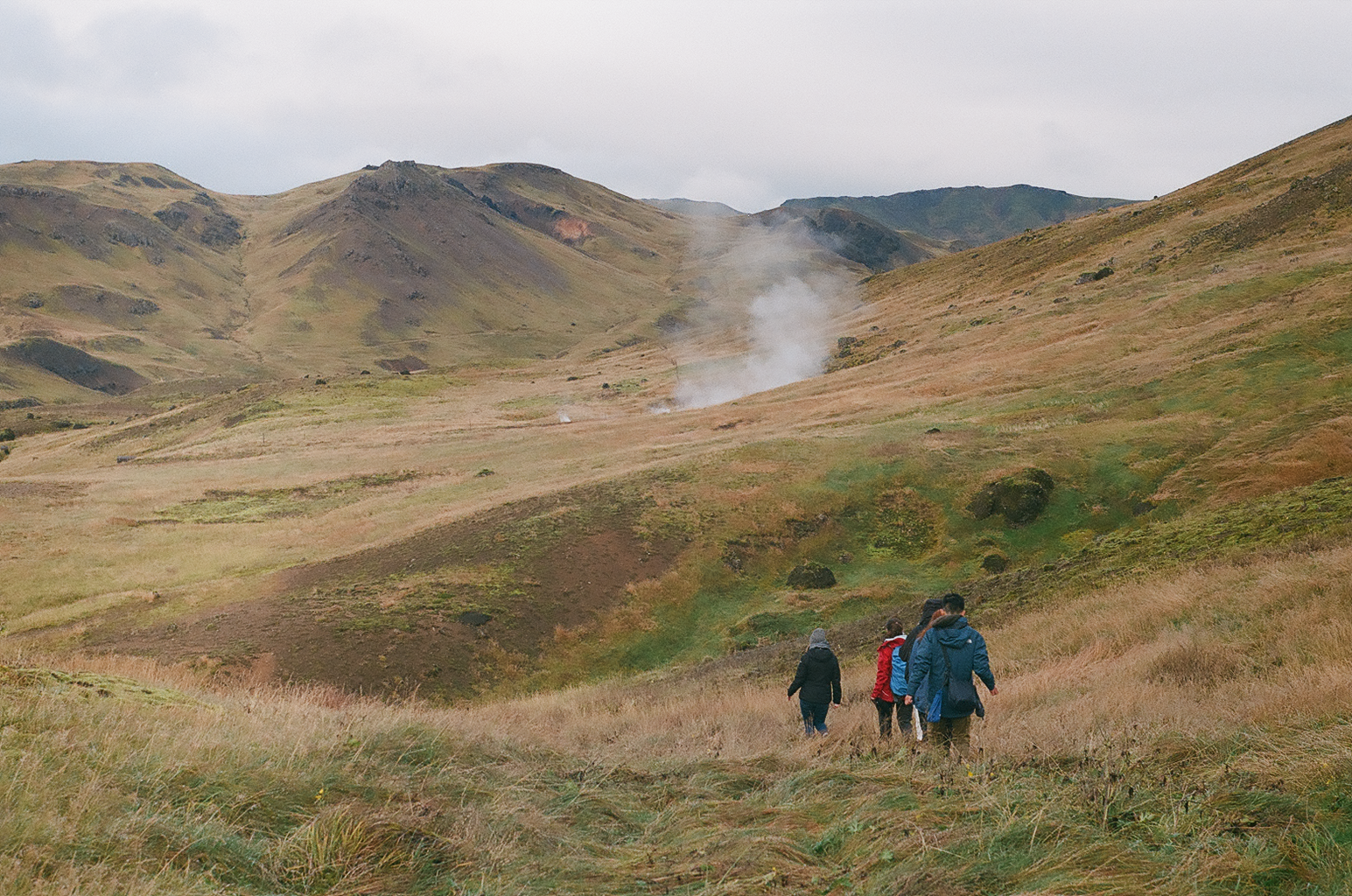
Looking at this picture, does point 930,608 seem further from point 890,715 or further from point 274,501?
point 274,501

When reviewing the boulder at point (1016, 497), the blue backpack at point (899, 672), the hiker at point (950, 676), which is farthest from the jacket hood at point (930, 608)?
the boulder at point (1016, 497)

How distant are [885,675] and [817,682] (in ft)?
3.89

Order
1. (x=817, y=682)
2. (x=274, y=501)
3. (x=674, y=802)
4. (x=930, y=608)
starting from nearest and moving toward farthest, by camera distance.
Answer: (x=674, y=802)
(x=930, y=608)
(x=817, y=682)
(x=274, y=501)

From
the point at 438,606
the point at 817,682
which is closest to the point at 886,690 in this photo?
the point at 817,682

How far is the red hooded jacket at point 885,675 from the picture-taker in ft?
41.5

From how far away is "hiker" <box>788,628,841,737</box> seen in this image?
44.0 feet

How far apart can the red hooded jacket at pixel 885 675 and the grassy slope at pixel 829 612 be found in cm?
73

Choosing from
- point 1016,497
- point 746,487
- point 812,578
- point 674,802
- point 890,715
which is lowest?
point 812,578

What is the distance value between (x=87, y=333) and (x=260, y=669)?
18041 centimetres

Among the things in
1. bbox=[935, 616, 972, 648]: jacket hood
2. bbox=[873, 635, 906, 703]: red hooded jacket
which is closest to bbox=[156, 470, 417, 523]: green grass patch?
bbox=[873, 635, 906, 703]: red hooded jacket

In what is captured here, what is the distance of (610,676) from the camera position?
86.2 ft

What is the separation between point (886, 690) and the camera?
12.8 meters

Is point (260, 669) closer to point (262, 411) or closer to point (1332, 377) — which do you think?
point (1332, 377)

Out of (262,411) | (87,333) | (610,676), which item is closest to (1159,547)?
(610,676)
